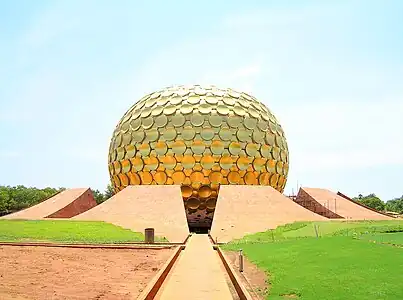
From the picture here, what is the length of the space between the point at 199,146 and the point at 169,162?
7.17 ft

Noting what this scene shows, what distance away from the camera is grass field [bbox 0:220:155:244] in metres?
18.7

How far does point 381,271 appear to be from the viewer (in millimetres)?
8648

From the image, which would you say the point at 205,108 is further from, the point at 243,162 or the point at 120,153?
the point at 120,153

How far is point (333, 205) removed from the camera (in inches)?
1283

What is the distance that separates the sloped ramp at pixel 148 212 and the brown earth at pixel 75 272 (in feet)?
20.0

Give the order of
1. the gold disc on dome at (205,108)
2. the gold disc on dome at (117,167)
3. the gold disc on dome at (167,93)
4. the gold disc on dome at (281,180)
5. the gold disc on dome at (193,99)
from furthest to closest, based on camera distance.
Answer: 1. the gold disc on dome at (281,180)
2. the gold disc on dome at (117,167)
3. the gold disc on dome at (167,93)
4. the gold disc on dome at (193,99)
5. the gold disc on dome at (205,108)

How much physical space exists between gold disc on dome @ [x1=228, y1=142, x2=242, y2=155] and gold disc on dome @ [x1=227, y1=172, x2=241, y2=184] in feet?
4.38

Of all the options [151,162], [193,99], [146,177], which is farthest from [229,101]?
[146,177]

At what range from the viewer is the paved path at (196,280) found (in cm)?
807

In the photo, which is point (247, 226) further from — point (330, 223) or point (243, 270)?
point (243, 270)

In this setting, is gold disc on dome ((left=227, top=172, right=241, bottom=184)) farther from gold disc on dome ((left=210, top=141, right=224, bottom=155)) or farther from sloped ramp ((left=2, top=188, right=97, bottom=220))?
sloped ramp ((left=2, top=188, right=97, bottom=220))

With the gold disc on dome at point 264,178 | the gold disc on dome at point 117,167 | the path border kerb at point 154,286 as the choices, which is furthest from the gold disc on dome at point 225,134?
the path border kerb at point 154,286

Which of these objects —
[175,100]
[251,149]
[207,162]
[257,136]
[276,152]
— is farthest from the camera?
[276,152]

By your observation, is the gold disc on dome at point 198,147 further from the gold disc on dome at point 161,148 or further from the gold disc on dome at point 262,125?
the gold disc on dome at point 262,125
